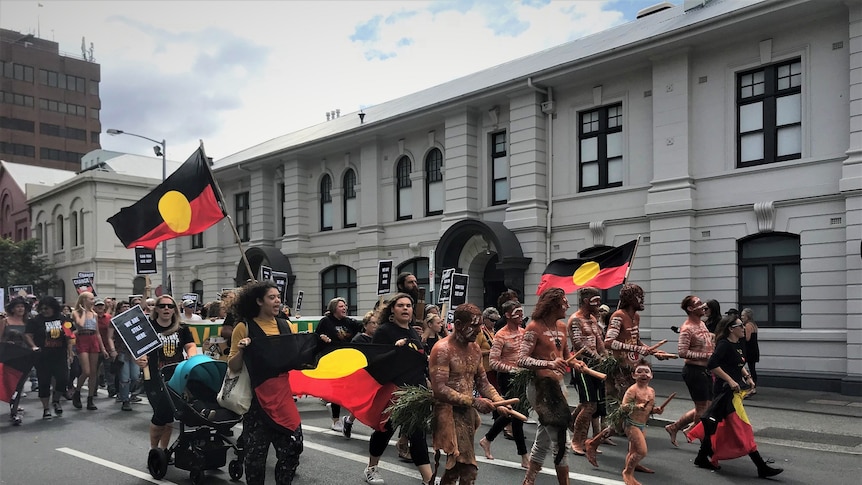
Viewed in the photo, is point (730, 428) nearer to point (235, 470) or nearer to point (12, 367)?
point (235, 470)

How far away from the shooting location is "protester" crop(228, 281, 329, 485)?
5.86 metres

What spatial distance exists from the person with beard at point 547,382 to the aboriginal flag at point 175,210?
18.5 ft

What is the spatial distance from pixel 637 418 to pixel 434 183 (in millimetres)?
17649

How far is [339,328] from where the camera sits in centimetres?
1001

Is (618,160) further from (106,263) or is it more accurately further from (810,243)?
(106,263)

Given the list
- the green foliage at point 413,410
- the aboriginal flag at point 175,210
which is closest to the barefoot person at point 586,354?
the green foliage at point 413,410

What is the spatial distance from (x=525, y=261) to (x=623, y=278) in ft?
24.5

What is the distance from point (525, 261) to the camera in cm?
2011

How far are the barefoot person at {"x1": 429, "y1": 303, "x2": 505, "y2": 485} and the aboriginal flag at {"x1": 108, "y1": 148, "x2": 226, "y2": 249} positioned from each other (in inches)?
226

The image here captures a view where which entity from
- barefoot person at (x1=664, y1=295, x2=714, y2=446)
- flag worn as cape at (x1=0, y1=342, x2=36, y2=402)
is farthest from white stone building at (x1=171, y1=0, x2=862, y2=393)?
flag worn as cape at (x1=0, y1=342, x2=36, y2=402)

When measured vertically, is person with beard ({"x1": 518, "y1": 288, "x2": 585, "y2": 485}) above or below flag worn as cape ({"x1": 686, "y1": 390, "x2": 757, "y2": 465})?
above

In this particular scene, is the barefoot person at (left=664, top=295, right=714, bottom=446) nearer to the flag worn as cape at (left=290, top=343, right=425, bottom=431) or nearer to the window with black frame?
the flag worn as cape at (left=290, top=343, right=425, bottom=431)

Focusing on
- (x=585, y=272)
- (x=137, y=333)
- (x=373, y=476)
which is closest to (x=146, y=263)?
(x=137, y=333)

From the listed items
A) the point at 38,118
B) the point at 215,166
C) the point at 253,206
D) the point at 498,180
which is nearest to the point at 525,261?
the point at 498,180
